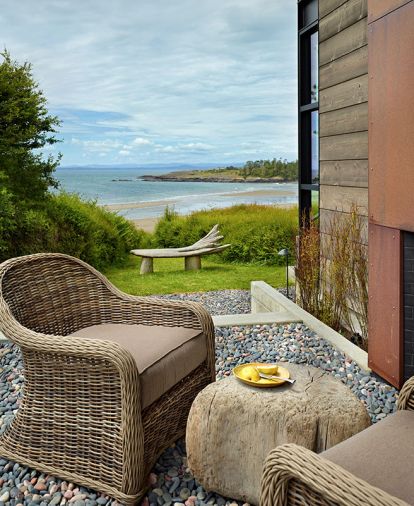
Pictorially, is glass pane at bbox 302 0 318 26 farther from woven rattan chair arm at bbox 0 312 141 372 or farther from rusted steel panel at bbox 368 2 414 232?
woven rattan chair arm at bbox 0 312 141 372

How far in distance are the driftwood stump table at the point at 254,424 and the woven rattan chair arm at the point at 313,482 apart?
57 centimetres

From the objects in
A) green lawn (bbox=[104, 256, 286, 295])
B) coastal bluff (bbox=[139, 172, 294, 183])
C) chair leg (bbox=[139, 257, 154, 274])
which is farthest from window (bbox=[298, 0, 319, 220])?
coastal bluff (bbox=[139, 172, 294, 183])

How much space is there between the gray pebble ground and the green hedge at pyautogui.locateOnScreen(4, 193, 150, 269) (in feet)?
11.5

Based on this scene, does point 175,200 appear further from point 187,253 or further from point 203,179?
point 187,253

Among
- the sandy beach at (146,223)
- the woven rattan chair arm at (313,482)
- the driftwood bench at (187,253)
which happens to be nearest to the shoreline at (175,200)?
the sandy beach at (146,223)

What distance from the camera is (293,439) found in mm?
1833

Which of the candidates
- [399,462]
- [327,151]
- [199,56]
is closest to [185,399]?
[399,462]

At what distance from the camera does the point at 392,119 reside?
8.95 ft

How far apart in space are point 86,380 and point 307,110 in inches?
163

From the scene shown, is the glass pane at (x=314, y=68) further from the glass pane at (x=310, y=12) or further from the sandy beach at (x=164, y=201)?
the sandy beach at (x=164, y=201)

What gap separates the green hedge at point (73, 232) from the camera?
7055mm

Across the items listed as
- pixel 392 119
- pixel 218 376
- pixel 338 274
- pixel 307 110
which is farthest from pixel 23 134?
pixel 392 119

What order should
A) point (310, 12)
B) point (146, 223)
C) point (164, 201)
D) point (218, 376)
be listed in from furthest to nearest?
1. point (164, 201)
2. point (146, 223)
3. point (310, 12)
4. point (218, 376)

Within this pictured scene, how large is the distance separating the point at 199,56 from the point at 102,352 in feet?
81.4
